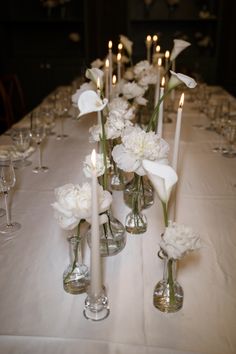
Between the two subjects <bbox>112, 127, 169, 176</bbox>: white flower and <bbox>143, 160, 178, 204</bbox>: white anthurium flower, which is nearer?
<bbox>143, 160, 178, 204</bbox>: white anthurium flower

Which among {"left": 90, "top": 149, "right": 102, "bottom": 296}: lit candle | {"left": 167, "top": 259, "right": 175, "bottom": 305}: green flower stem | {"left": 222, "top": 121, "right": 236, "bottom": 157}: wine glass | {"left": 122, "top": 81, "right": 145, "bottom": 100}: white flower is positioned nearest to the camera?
{"left": 90, "top": 149, "right": 102, "bottom": 296}: lit candle

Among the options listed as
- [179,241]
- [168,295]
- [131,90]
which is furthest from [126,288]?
[131,90]

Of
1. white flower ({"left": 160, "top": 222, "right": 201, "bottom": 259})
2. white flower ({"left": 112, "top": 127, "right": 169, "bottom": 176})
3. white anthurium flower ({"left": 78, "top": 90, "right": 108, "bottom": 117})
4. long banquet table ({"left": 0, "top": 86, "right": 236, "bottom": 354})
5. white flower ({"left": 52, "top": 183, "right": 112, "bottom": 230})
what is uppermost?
white anthurium flower ({"left": 78, "top": 90, "right": 108, "bottom": 117})

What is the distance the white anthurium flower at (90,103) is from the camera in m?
0.73

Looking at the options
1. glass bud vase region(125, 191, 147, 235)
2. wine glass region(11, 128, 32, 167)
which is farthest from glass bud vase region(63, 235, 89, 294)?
wine glass region(11, 128, 32, 167)

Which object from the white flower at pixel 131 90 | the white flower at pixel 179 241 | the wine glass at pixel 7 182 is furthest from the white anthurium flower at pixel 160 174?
the white flower at pixel 131 90

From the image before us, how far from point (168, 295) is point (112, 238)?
0.78ft

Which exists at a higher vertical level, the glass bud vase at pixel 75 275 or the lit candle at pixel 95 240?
the lit candle at pixel 95 240

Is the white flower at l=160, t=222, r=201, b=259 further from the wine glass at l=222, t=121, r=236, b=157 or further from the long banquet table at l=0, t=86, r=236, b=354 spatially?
the wine glass at l=222, t=121, r=236, b=157

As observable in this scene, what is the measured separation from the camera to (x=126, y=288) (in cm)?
85

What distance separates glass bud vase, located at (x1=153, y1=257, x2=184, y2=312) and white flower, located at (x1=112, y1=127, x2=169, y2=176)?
10.0 inches

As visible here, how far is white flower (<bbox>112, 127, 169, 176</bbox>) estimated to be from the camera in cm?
86

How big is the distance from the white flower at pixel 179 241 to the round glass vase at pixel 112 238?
0.28m

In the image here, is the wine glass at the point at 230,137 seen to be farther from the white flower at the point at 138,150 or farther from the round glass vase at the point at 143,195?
the white flower at the point at 138,150
